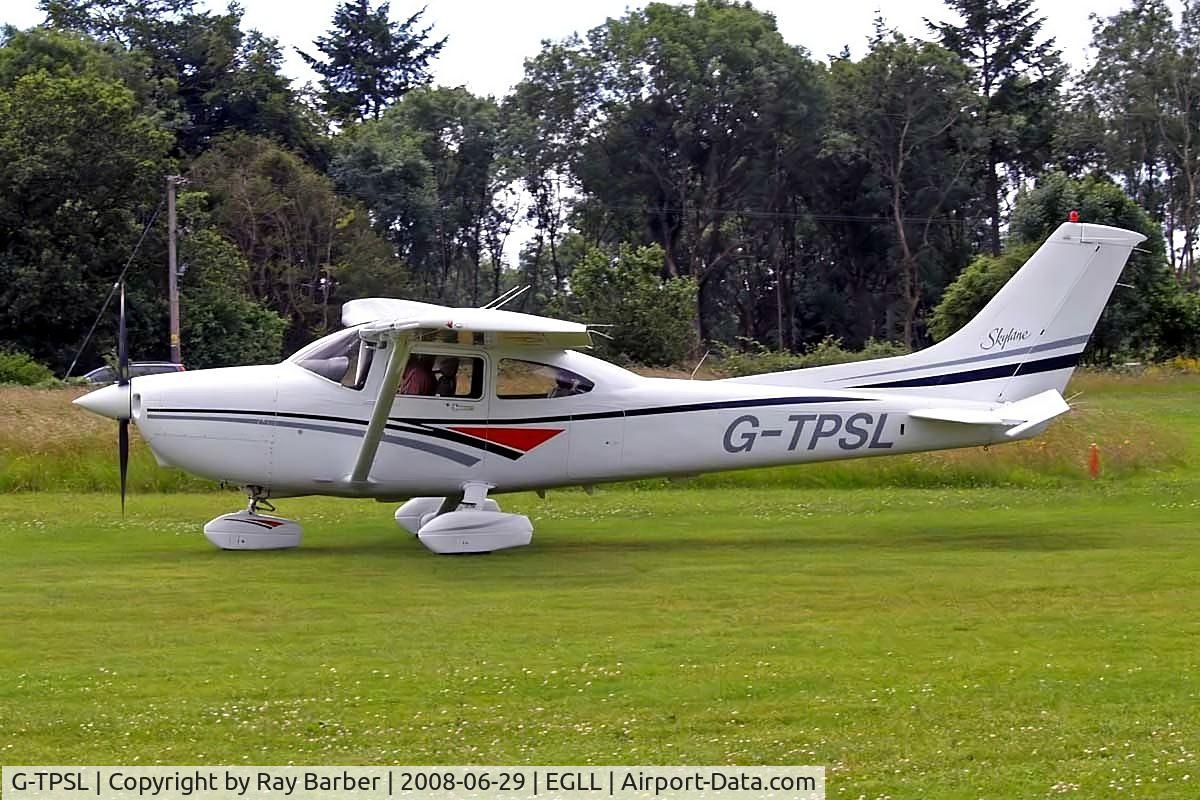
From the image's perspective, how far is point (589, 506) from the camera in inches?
748

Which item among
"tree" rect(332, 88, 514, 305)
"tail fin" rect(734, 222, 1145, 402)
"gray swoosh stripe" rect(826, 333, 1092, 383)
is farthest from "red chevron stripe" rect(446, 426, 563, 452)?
"tree" rect(332, 88, 514, 305)

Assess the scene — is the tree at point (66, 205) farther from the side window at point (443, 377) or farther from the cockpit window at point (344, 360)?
the side window at point (443, 377)

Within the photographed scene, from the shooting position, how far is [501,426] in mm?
14688

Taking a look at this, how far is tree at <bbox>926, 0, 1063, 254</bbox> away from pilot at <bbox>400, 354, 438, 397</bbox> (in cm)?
6317

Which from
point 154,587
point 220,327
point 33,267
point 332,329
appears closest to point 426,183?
point 332,329

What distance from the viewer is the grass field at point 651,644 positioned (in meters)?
7.23

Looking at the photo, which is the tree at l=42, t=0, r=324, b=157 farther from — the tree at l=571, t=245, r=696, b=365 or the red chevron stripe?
the red chevron stripe

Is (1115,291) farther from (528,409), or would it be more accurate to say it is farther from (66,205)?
(528,409)

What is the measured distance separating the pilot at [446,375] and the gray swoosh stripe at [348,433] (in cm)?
50

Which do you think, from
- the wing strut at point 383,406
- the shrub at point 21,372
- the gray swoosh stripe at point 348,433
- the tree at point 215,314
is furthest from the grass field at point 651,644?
the tree at point 215,314

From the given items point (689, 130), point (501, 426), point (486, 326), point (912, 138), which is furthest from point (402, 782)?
point (912, 138)

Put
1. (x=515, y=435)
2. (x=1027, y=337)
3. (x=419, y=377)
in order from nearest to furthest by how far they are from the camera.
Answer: (x=419, y=377)
(x=515, y=435)
(x=1027, y=337)

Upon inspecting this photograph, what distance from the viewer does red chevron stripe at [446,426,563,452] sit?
48.0 feet

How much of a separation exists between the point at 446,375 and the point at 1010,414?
5.48m
